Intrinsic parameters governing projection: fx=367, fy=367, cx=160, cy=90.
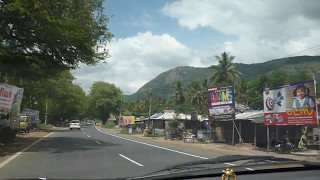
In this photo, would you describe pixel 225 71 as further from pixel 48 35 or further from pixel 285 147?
pixel 48 35

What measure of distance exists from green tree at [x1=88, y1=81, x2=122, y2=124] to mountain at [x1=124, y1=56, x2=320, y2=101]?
16658mm

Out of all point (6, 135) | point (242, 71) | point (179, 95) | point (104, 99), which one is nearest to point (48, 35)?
point (6, 135)

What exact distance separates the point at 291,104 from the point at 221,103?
30.4 feet

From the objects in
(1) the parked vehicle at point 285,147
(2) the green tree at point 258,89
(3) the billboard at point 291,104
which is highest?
(2) the green tree at point 258,89

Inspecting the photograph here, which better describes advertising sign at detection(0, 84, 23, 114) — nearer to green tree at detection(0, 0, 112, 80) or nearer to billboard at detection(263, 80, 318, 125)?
green tree at detection(0, 0, 112, 80)

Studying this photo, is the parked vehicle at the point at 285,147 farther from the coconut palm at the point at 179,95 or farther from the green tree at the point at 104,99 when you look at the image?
the green tree at the point at 104,99

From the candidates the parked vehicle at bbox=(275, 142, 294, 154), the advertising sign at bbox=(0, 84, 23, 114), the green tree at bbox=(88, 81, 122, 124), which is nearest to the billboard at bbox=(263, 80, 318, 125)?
the parked vehicle at bbox=(275, 142, 294, 154)

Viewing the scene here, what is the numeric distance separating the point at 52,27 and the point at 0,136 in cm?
923

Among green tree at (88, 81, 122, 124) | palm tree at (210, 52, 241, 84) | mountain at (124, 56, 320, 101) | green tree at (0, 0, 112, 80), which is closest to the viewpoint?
green tree at (0, 0, 112, 80)

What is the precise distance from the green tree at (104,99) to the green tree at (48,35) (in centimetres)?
8172

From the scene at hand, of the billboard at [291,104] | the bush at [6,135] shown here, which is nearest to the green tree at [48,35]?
the bush at [6,135]

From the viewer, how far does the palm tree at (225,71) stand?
178 feet

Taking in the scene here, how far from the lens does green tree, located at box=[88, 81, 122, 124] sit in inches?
4144

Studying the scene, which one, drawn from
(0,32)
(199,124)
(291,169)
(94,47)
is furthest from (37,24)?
(199,124)
